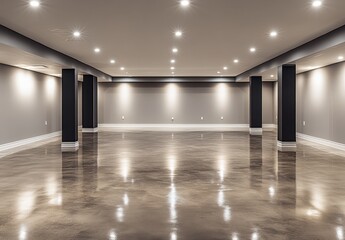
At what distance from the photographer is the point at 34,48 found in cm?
961

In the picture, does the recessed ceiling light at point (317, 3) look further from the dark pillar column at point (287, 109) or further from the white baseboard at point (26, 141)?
the white baseboard at point (26, 141)

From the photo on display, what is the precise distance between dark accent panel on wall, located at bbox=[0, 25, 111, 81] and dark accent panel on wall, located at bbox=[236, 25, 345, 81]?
754 centimetres

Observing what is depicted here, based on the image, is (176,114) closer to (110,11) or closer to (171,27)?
(171,27)

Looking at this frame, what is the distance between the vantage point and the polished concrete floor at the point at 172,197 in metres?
4.17

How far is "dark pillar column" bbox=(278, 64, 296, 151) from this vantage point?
12.4m

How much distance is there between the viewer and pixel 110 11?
6.70 m

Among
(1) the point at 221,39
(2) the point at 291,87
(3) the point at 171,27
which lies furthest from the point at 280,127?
(3) the point at 171,27

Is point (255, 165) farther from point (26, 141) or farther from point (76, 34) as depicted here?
point (26, 141)

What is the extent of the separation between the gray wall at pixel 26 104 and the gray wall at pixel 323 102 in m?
11.7

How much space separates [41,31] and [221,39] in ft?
15.1

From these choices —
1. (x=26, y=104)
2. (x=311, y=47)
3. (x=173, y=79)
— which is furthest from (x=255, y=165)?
(x=173, y=79)

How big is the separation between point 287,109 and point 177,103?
12009mm

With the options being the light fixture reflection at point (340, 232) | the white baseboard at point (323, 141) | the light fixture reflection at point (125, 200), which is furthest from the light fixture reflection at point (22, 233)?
the white baseboard at point (323, 141)

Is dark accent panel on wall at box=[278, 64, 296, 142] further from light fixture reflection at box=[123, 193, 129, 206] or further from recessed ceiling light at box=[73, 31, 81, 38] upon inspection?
light fixture reflection at box=[123, 193, 129, 206]
